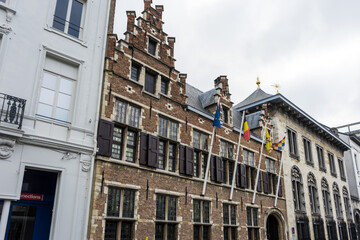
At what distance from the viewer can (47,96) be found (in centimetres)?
909

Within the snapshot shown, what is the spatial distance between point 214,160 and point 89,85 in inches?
282

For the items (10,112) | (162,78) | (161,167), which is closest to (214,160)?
(161,167)

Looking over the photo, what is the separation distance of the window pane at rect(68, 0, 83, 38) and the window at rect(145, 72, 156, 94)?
11.4 feet

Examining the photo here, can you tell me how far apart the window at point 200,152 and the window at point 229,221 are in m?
2.17

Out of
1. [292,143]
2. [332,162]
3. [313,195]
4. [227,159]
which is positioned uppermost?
[292,143]

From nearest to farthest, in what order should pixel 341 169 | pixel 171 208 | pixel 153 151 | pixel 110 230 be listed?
1. pixel 110 230
2. pixel 153 151
3. pixel 171 208
4. pixel 341 169

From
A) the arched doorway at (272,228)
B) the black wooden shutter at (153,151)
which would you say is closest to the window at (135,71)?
the black wooden shutter at (153,151)

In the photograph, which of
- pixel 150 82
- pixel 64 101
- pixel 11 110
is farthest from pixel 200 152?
pixel 11 110

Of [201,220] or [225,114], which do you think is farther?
[225,114]

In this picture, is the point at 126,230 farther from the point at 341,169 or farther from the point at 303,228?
the point at 341,169

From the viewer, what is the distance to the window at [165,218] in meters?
11.3

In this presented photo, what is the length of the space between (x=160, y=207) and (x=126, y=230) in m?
1.69

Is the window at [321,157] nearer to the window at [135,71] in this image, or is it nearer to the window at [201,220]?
the window at [201,220]

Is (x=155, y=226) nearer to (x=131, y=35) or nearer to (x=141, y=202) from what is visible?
(x=141, y=202)
